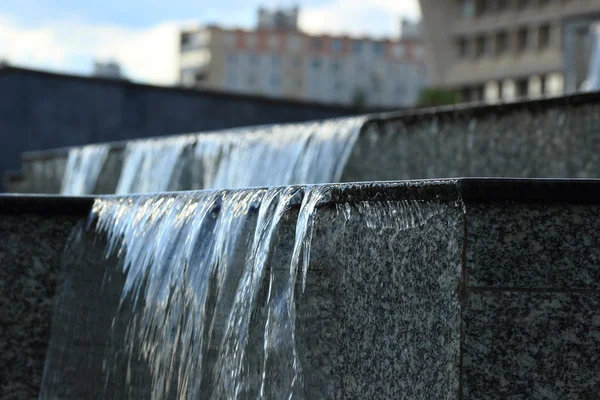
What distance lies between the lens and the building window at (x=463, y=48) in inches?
3234

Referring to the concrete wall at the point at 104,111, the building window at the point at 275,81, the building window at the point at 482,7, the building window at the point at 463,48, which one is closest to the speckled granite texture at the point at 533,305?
the concrete wall at the point at 104,111

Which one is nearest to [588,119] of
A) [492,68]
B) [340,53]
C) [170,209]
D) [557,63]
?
[170,209]

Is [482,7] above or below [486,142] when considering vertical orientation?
above

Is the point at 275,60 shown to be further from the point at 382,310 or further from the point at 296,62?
the point at 382,310

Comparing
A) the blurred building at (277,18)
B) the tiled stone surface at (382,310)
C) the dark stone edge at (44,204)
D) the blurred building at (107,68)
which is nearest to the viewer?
the tiled stone surface at (382,310)

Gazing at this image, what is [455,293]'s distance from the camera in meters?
3.69

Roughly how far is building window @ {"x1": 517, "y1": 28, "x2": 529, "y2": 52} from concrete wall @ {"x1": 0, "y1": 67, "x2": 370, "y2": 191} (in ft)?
210

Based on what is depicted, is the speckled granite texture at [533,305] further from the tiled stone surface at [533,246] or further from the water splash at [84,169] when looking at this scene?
the water splash at [84,169]

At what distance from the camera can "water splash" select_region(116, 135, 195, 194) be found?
9000 mm

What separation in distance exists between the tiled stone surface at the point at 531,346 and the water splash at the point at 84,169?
6786 mm

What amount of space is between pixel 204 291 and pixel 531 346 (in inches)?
50.1

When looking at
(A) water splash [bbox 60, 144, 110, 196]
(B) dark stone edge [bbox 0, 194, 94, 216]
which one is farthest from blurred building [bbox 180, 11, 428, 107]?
(B) dark stone edge [bbox 0, 194, 94, 216]

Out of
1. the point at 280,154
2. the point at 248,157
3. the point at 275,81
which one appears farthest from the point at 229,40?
the point at 280,154

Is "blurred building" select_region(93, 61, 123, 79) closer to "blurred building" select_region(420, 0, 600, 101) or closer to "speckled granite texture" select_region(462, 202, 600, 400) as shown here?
"blurred building" select_region(420, 0, 600, 101)
